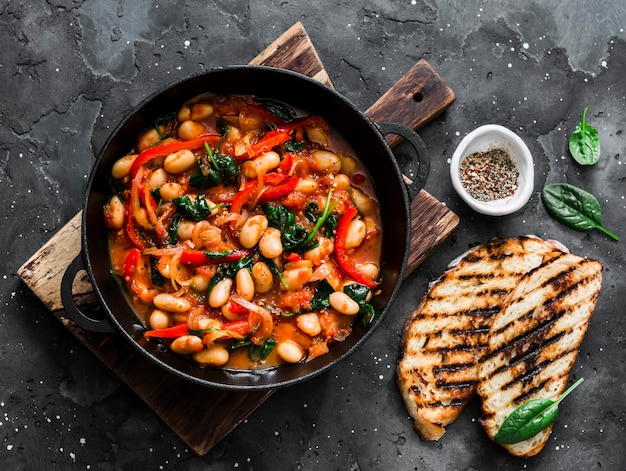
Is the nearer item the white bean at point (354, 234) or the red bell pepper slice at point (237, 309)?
the red bell pepper slice at point (237, 309)

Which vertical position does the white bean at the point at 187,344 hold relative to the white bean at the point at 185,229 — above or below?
below

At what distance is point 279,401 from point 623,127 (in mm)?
2793

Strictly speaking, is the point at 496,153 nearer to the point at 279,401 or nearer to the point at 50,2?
the point at 279,401

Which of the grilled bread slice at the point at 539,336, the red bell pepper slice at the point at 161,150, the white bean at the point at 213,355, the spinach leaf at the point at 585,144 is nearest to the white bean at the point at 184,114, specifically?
the red bell pepper slice at the point at 161,150

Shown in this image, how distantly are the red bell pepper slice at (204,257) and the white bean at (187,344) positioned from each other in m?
0.38

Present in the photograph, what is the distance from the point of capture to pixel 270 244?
134 inches

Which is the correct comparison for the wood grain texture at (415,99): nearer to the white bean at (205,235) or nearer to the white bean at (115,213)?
the white bean at (205,235)

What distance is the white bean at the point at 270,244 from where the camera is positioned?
11.2 ft

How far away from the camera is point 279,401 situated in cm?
409

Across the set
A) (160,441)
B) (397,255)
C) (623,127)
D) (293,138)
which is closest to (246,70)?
(293,138)

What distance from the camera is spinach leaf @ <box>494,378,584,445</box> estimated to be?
391 cm

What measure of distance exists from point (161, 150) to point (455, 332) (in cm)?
198

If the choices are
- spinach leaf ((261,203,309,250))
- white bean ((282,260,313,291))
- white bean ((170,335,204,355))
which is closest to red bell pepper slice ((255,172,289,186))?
spinach leaf ((261,203,309,250))

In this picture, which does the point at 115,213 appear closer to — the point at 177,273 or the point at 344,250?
the point at 177,273
